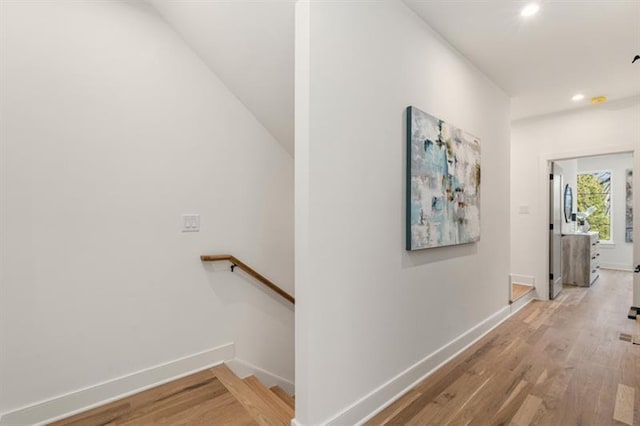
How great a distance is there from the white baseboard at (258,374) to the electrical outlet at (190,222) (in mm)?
1094

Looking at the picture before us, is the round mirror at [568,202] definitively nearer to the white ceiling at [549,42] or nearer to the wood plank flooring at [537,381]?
the white ceiling at [549,42]

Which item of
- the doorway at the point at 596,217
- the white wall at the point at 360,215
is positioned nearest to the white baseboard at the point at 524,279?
the doorway at the point at 596,217

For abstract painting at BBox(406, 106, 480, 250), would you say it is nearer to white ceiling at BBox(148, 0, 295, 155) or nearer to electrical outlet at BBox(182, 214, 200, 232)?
white ceiling at BBox(148, 0, 295, 155)

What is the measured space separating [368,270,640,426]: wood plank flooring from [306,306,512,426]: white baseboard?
4 centimetres

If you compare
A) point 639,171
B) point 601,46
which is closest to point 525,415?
point 601,46

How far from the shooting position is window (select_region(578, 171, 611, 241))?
6.91 meters

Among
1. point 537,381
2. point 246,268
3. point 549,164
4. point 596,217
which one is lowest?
point 537,381

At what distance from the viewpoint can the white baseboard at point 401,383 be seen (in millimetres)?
1673

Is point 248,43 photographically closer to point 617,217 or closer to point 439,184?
point 439,184

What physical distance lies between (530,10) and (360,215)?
2025 millimetres

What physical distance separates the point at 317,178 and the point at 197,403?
159 cm

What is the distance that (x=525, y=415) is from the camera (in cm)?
180

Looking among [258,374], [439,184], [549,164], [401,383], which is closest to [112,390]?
[258,374]

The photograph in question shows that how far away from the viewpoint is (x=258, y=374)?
99.7 inches
